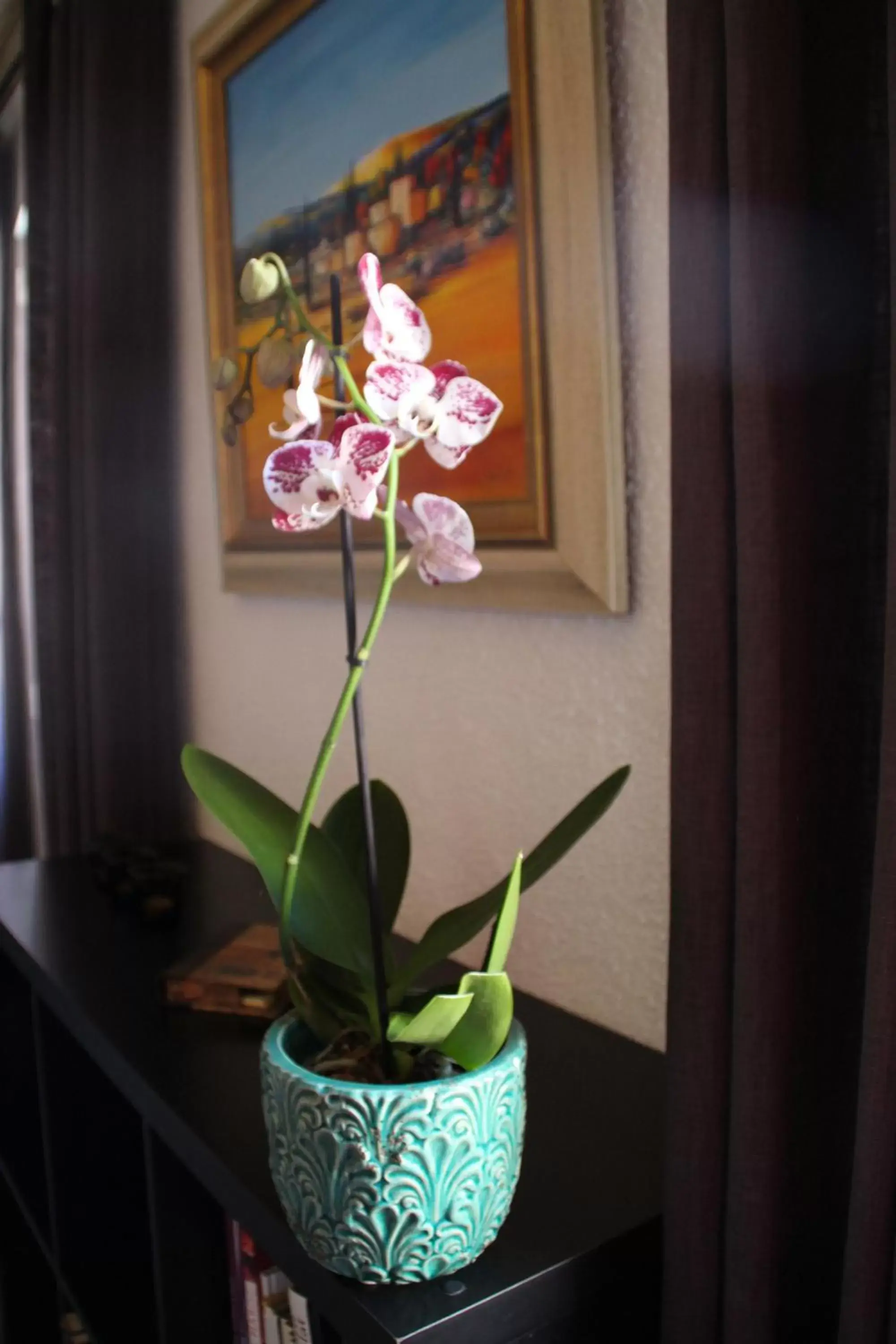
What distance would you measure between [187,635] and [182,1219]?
100cm

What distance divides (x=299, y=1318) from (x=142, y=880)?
0.56 m

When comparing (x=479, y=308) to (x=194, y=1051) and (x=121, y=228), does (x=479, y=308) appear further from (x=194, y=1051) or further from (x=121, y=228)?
(x=121, y=228)

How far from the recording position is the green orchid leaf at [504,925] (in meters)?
0.63

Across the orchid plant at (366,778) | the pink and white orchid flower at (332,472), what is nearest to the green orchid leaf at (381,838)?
the orchid plant at (366,778)

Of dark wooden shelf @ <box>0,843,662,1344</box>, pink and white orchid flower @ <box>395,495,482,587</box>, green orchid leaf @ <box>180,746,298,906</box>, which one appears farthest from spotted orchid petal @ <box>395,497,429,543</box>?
dark wooden shelf @ <box>0,843,662,1344</box>

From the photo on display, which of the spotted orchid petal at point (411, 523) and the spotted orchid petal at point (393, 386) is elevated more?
the spotted orchid petal at point (393, 386)

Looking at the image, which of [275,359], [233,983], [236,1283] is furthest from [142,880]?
[275,359]

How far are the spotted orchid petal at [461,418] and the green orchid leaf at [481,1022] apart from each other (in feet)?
0.95

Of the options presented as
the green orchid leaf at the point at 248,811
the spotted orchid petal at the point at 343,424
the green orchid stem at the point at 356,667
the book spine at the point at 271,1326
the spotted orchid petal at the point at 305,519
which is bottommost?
the book spine at the point at 271,1326

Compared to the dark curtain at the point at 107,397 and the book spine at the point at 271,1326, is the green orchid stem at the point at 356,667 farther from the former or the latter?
the dark curtain at the point at 107,397

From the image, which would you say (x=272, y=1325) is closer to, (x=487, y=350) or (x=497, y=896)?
(x=497, y=896)

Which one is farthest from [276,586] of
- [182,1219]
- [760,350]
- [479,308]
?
[760,350]

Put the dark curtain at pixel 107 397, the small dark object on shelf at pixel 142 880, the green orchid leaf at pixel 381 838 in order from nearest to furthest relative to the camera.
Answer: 1. the green orchid leaf at pixel 381 838
2. the small dark object on shelf at pixel 142 880
3. the dark curtain at pixel 107 397

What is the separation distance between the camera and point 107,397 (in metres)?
1.69
